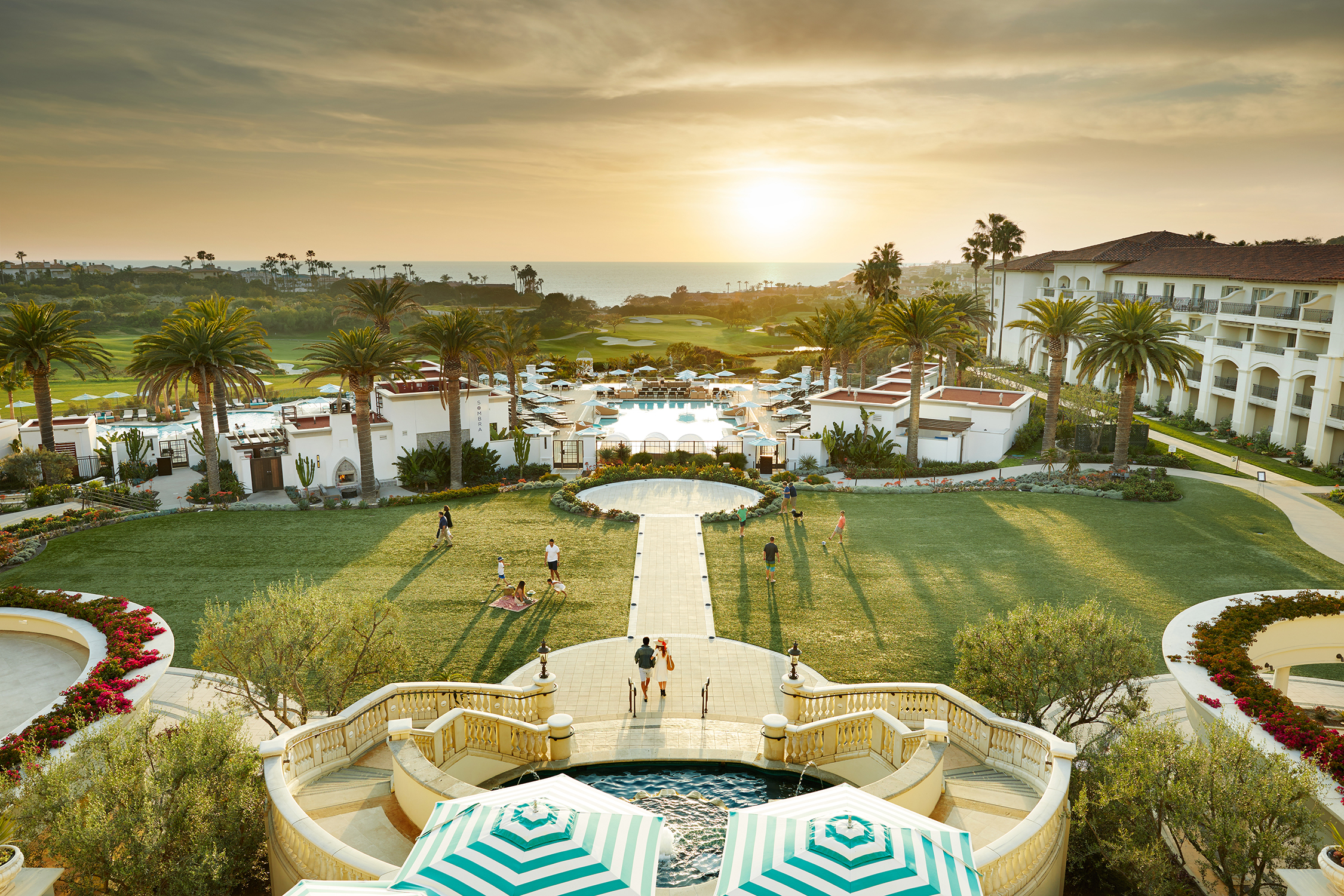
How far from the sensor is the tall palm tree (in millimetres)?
37312

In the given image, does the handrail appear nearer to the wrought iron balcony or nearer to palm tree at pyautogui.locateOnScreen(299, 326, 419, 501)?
palm tree at pyautogui.locateOnScreen(299, 326, 419, 501)

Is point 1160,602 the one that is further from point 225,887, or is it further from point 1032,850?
point 225,887

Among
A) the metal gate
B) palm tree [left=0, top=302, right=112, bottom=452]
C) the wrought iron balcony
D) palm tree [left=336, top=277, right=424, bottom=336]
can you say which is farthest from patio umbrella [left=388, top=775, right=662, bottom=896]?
the wrought iron balcony

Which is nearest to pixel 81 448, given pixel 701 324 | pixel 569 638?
pixel 569 638

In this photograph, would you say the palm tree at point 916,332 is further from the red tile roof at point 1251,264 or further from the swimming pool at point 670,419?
the red tile roof at point 1251,264

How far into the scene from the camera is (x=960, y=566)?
26.2 m

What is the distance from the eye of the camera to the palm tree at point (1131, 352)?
36.8 m

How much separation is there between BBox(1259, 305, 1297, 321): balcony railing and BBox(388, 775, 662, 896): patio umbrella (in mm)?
53254

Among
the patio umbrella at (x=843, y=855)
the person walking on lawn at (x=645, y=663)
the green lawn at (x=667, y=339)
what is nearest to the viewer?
the patio umbrella at (x=843, y=855)

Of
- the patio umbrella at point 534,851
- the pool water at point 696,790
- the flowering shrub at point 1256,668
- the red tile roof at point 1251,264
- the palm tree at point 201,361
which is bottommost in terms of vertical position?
the pool water at point 696,790

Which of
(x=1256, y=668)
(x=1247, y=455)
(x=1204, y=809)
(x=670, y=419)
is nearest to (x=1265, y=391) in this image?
(x=1247, y=455)

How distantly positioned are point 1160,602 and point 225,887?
23630 millimetres

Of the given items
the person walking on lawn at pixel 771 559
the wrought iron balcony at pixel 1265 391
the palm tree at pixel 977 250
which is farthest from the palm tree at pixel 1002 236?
the person walking on lawn at pixel 771 559

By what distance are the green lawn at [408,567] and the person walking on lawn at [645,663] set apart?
3.30 metres
